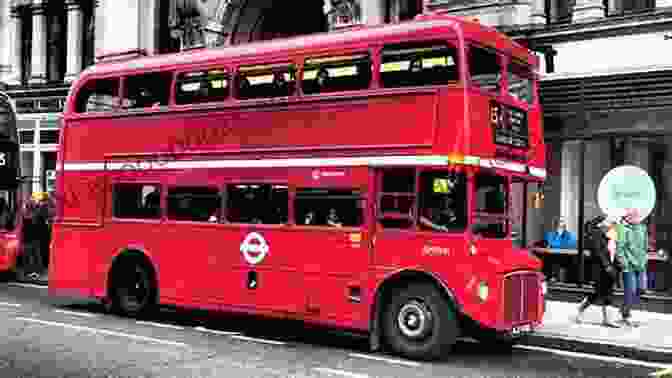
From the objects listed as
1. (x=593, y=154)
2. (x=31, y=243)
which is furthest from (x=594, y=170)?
(x=31, y=243)

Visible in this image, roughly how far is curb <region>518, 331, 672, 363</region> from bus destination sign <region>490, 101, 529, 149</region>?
8.98ft

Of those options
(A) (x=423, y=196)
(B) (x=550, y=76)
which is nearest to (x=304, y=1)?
(B) (x=550, y=76)

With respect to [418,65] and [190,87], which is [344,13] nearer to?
[190,87]

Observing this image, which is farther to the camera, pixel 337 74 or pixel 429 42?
pixel 337 74

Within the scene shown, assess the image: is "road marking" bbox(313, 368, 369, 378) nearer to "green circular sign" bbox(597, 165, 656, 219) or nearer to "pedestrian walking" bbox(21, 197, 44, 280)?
"green circular sign" bbox(597, 165, 656, 219)

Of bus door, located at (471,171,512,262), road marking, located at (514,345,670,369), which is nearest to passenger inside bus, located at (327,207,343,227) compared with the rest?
bus door, located at (471,171,512,262)

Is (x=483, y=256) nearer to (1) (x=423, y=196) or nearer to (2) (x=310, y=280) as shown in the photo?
(1) (x=423, y=196)

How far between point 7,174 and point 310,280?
9.59m

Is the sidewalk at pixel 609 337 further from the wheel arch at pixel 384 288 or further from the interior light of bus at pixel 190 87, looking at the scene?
the interior light of bus at pixel 190 87

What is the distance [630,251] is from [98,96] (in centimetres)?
896

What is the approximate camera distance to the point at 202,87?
1242 centimetres

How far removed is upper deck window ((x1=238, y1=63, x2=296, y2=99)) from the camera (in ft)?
37.6

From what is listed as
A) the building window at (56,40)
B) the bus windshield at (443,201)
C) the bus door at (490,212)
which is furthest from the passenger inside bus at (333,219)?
the building window at (56,40)

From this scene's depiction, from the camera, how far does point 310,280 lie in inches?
437
